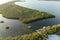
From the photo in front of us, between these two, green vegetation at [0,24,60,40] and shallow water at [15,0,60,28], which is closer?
green vegetation at [0,24,60,40]

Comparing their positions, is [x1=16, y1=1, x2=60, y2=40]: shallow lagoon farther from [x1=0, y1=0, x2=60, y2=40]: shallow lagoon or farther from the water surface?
the water surface

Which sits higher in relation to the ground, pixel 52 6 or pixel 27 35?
pixel 52 6

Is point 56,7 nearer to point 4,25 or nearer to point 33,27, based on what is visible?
point 33,27

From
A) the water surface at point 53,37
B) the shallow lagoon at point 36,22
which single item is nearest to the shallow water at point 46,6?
the shallow lagoon at point 36,22

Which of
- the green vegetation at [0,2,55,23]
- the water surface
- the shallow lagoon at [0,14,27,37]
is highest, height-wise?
the green vegetation at [0,2,55,23]

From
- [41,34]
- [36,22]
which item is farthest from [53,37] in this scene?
[36,22]

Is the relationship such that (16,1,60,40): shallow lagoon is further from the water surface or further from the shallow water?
the water surface

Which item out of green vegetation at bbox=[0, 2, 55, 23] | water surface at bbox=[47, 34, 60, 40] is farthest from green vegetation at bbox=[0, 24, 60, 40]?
green vegetation at bbox=[0, 2, 55, 23]

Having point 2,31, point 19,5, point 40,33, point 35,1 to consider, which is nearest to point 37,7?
point 35,1

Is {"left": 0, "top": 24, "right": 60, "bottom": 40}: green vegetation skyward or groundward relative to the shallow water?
groundward
